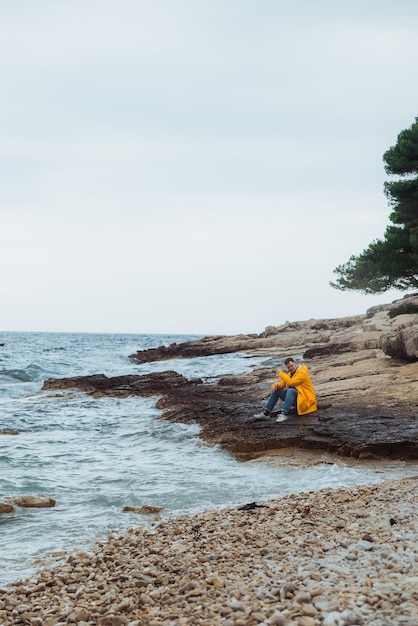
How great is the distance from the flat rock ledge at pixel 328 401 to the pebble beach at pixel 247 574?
195 inches

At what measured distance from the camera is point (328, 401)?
17453 mm

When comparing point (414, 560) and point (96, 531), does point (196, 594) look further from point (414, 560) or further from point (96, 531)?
point (96, 531)

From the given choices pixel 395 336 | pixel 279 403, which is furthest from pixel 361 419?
pixel 395 336

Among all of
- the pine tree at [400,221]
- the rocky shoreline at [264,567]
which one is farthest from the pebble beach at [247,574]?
the pine tree at [400,221]

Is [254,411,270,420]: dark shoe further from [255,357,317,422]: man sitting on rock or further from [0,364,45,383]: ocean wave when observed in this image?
[0,364,45,383]: ocean wave

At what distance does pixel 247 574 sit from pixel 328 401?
11781 mm

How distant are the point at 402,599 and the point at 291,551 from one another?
70.6 inches

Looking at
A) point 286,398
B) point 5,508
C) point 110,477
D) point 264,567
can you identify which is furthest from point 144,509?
point 286,398

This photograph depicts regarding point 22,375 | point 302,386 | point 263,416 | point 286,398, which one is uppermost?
point 302,386

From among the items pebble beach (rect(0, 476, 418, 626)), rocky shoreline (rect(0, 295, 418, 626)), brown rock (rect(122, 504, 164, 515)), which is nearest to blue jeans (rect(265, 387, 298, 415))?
rocky shoreline (rect(0, 295, 418, 626))

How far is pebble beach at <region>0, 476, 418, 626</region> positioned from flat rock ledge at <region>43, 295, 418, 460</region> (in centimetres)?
496

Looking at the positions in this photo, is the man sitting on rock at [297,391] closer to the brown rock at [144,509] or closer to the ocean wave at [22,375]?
the brown rock at [144,509]

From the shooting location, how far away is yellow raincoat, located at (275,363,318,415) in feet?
53.1

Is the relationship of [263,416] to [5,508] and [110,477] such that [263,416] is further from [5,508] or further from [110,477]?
[5,508]
